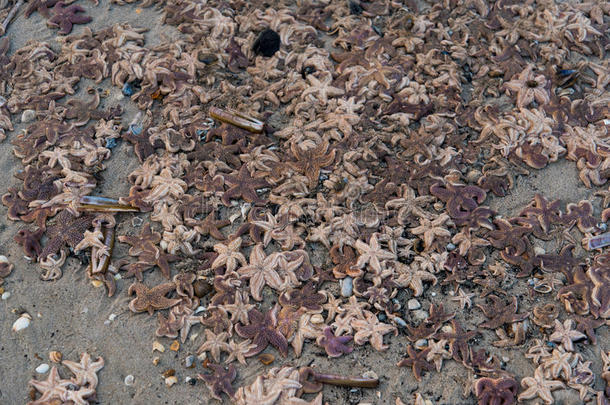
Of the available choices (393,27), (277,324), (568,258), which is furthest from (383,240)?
(393,27)

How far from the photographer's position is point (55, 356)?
435cm

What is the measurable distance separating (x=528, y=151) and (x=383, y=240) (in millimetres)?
1801

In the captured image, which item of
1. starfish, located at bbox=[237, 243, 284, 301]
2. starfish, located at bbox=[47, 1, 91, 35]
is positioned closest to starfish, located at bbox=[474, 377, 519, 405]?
starfish, located at bbox=[237, 243, 284, 301]

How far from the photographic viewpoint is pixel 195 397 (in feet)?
13.8

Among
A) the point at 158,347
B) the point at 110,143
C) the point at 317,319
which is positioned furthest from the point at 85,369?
the point at 110,143

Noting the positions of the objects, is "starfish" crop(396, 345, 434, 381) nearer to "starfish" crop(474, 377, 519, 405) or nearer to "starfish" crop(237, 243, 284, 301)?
"starfish" crop(474, 377, 519, 405)

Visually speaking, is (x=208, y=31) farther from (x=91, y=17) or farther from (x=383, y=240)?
(x=383, y=240)

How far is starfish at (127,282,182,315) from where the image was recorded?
456 cm

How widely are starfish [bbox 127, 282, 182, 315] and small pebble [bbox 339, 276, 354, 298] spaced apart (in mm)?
1338

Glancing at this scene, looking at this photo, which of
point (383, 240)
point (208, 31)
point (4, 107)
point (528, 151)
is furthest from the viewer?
point (208, 31)

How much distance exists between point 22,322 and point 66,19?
376 centimetres

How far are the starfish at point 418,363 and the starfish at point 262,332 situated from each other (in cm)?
92

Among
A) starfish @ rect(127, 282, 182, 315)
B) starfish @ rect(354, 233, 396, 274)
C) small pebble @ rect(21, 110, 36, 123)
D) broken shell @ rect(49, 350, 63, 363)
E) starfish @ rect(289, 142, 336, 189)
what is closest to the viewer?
broken shell @ rect(49, 350, 63, 363)

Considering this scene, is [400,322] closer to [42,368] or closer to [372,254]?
[372,254]
